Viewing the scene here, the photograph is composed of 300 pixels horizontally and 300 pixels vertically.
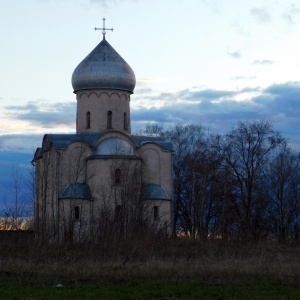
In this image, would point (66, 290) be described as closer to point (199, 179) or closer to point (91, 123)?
point (91, 123)

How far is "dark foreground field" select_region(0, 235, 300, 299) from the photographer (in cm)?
1420

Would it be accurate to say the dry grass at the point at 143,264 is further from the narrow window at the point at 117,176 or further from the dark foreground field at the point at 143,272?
the narrow window at the point at 117,176

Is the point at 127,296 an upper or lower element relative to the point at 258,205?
lower

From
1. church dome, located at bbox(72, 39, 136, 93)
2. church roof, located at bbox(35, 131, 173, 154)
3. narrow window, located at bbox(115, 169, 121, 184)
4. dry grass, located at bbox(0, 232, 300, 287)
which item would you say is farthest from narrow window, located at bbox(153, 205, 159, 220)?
dry grass, located at bbox(0, 232, 300, 287)

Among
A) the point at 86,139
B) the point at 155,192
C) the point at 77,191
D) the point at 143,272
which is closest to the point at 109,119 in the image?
the point at 86,139

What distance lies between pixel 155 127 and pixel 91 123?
1023 cm

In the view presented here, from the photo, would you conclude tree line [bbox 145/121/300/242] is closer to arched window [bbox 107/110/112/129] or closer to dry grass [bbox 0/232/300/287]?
arched window [bbox 107/110/112/129]

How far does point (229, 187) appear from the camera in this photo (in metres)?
41.0

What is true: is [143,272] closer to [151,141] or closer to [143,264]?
[143,264]

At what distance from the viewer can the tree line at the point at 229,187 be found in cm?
3998

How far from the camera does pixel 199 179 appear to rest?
133ft

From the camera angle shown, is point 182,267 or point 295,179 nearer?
point 182,267

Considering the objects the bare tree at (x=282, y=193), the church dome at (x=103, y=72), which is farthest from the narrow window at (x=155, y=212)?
the bare tree at (x=282, y=193)

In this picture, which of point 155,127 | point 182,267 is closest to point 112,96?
point 155,127
